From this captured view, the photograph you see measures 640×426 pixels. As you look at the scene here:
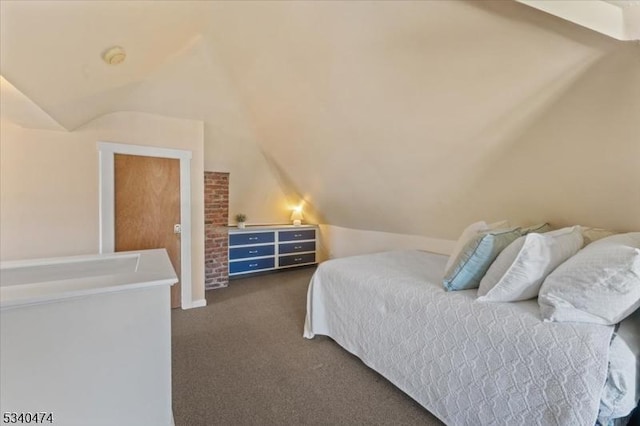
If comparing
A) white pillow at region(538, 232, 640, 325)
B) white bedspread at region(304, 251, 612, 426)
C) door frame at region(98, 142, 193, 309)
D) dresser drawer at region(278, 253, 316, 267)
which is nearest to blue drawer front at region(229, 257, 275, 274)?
dresser drawer at region(278, 253, 316, 267)

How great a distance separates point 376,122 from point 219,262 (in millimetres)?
2879

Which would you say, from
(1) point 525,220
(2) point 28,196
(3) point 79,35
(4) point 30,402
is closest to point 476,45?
(1) point 525,220

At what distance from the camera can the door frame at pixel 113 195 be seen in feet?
9.11

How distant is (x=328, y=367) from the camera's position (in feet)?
6.83

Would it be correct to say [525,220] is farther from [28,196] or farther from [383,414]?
[28,196]

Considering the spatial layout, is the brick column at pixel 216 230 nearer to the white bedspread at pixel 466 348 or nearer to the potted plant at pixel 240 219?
A: the potted plant at pixel 240 219

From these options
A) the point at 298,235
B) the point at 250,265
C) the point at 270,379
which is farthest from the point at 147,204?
the point at 298,235

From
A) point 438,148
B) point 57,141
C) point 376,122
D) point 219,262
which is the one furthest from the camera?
point 219,262

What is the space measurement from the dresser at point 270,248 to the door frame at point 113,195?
38.8 inches

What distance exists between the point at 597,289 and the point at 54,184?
12.9 ft

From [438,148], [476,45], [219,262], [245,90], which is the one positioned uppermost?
[245,90]

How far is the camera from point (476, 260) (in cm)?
168

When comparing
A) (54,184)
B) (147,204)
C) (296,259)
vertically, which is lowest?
(296,259)

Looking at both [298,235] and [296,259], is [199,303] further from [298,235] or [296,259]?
[298,235]
